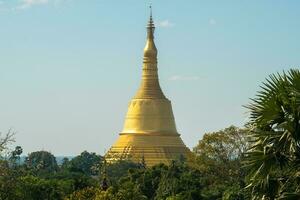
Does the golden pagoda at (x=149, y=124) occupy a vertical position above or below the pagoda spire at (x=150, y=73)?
below

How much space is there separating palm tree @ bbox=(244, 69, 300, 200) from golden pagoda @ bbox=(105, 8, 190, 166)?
2465 inches

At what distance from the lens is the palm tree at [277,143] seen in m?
9.70

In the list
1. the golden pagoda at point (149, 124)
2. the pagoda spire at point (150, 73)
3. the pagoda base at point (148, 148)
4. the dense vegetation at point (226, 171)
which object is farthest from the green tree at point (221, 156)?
the pagoda spire at point (150, 73)

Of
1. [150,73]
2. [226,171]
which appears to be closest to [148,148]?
[150,73]

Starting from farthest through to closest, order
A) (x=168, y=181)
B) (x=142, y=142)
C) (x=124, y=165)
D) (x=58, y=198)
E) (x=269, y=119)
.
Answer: (x=142, y=142)
(x=124, y=165)
(x=168, y=181)
(x=58, y=198)
(x=269, y=119)

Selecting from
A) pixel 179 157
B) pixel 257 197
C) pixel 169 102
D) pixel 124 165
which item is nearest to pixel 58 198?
pixel 257 197

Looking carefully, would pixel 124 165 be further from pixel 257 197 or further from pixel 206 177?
pixel 257 197

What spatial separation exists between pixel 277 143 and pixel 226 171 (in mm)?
33495

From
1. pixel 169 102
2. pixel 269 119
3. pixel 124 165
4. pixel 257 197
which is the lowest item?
pixel 257 197

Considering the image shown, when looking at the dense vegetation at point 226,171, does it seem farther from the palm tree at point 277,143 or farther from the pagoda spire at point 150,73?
the pagoda spire at point 150,73

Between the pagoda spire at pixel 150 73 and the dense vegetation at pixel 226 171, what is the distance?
8259mm

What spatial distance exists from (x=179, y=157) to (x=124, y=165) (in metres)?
6.01

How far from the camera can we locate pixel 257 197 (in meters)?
10.1

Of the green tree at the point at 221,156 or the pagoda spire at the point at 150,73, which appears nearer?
the green tree at the point at 221,156
